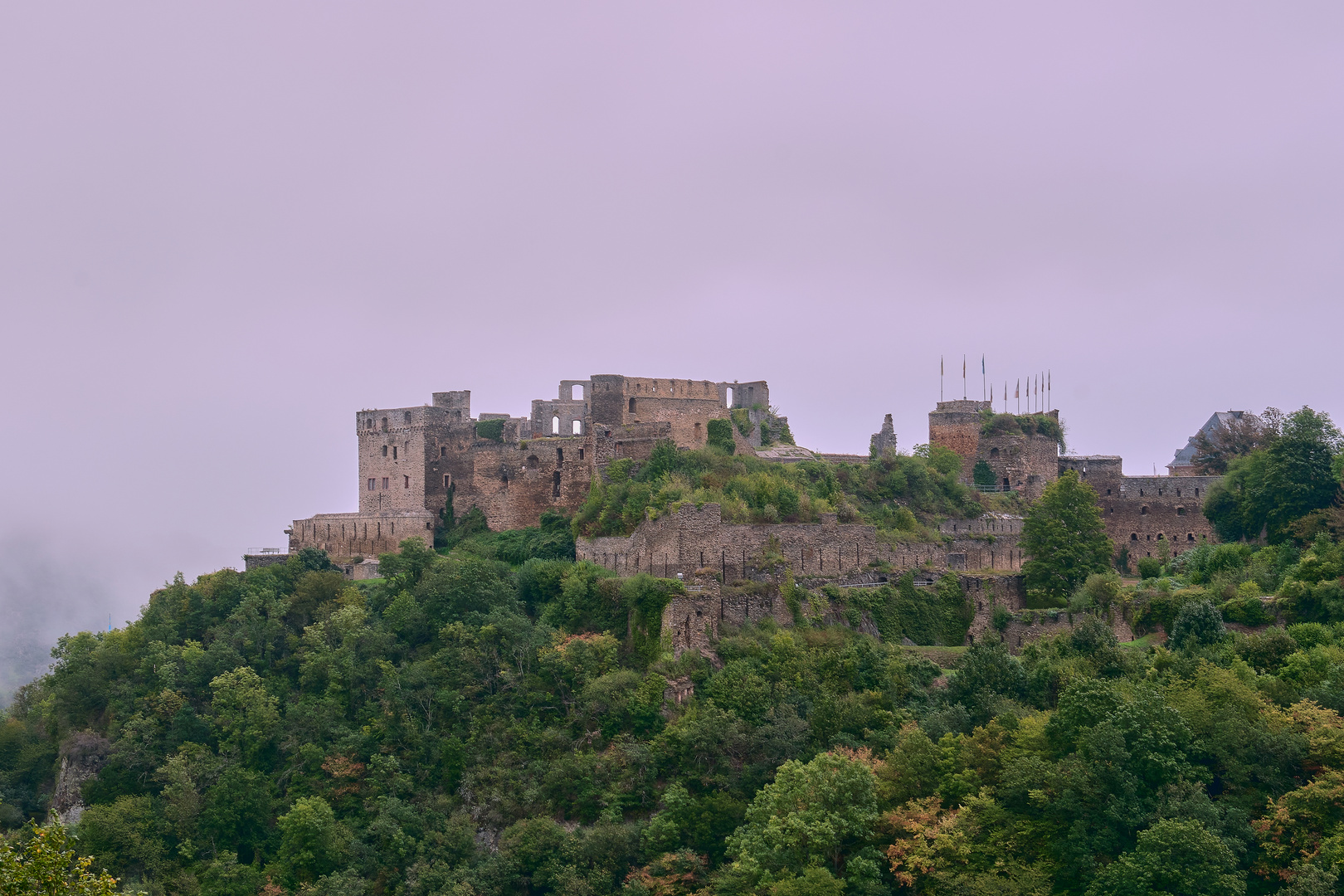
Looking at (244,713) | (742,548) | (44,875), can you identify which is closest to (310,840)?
(244,713)

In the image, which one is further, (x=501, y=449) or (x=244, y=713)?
(x=501, y=449)

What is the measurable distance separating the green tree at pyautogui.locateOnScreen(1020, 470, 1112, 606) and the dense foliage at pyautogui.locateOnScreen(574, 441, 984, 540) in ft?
12.8

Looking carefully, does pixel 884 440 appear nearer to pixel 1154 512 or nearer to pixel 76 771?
pixel 1154 512

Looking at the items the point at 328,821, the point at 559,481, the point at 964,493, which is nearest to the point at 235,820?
the point at 328,821

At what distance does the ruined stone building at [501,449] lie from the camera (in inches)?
2320

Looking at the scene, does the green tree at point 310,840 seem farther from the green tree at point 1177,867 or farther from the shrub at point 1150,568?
the shrub at point 1150,568

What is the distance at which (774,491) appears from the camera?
51.6 metres

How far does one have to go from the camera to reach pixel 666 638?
152 feet

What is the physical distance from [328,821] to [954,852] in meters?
19.0

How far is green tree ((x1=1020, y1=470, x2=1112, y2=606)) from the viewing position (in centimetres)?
5038

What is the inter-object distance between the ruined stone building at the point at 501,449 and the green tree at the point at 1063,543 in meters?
12.8

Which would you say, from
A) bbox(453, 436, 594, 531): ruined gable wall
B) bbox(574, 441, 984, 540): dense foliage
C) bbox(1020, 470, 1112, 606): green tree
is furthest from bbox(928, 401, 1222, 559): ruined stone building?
bbox(453, 436, 594, 531): ruined gable wall

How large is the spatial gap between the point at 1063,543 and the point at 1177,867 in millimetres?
17427

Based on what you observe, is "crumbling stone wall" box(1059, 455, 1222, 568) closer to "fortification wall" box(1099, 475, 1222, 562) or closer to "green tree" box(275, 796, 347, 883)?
"fortification wall" box(1099, 475, 1222, 562)
